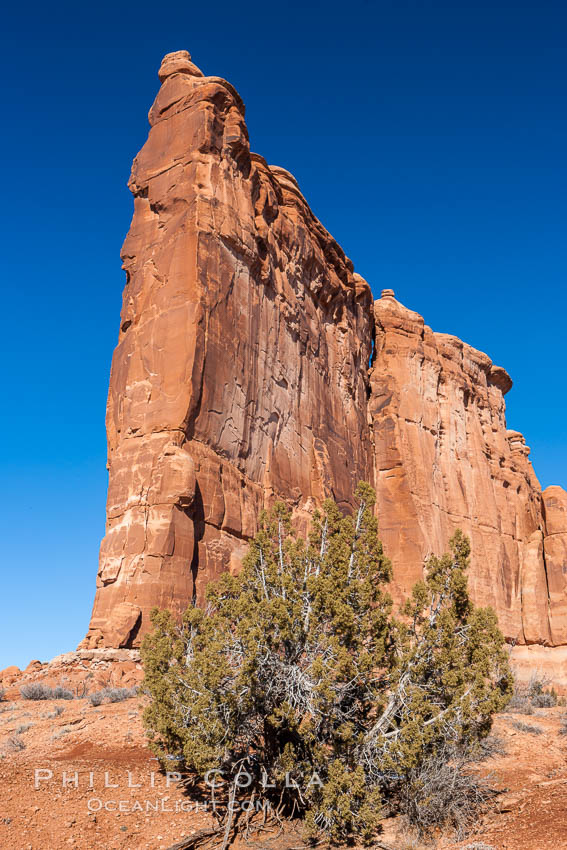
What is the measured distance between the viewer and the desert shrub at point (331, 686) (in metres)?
10.1

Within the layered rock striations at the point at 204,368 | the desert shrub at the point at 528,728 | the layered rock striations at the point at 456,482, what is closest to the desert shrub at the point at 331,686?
the desert shrub at the point at 528,728

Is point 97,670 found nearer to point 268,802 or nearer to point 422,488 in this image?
point 268,802

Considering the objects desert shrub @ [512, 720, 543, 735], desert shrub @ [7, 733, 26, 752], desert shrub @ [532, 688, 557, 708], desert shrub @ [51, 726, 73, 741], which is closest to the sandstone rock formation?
desert shrub @ [51, 726, 73, 741]

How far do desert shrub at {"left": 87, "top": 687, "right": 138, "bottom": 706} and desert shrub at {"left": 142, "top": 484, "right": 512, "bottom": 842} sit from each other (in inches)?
161

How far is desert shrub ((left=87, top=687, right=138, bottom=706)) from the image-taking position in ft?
50.6

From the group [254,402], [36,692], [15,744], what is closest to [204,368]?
[254,402]

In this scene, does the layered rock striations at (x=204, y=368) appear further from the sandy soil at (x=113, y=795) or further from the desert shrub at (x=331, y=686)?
the desert shrub at (x=331, y=686)

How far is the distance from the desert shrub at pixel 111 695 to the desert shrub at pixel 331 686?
409cm

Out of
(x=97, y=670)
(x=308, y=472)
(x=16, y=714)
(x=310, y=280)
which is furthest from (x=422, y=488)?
(x=16, y=714)

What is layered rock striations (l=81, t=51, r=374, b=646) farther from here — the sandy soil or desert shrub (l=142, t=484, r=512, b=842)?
desert shrub (l=142, t=484, r=512, b=842)

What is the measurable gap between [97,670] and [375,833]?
9.75m

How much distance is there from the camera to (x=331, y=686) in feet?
33.3

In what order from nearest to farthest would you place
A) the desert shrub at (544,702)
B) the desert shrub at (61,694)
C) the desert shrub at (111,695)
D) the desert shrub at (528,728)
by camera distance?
the desert shrub at (111,695), the desert shrub at (61,694), the desert shrub at (528,728), the desert shrub at (544,702)

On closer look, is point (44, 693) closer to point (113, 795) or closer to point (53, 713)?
point (53, 713)
